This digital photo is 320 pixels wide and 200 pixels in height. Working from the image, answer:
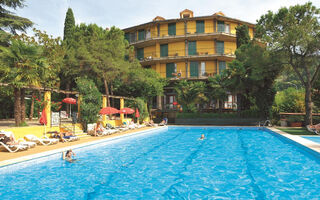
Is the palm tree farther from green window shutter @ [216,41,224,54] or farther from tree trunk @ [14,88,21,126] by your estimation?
green window shutter @ [216,41,224,54]

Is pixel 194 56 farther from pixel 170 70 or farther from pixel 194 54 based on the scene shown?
pixel 170 70

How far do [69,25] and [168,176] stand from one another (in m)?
28.8

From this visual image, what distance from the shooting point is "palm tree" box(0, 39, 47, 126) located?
442 inches

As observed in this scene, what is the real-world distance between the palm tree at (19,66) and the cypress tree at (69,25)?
728 inches

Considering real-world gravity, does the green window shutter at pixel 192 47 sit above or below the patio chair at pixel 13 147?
above

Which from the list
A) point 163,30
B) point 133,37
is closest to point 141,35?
point 133,37

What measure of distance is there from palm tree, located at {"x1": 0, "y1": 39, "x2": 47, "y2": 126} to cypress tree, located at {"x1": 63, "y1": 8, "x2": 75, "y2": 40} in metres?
18.5

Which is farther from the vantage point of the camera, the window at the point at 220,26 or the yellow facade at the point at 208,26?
the window at the point at 220,26

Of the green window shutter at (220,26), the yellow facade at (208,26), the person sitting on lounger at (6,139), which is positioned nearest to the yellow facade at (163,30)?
the yellow facade at (208,26)

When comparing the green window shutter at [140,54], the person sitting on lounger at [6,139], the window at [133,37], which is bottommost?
the person sitting on lounger at [6,139]

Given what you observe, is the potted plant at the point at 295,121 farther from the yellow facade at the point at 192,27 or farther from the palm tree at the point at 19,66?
the palm tree at the point at 19,66

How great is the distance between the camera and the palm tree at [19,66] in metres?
11.2

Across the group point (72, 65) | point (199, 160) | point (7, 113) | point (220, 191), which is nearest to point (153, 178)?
point (220, 191)

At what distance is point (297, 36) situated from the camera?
1673cm
